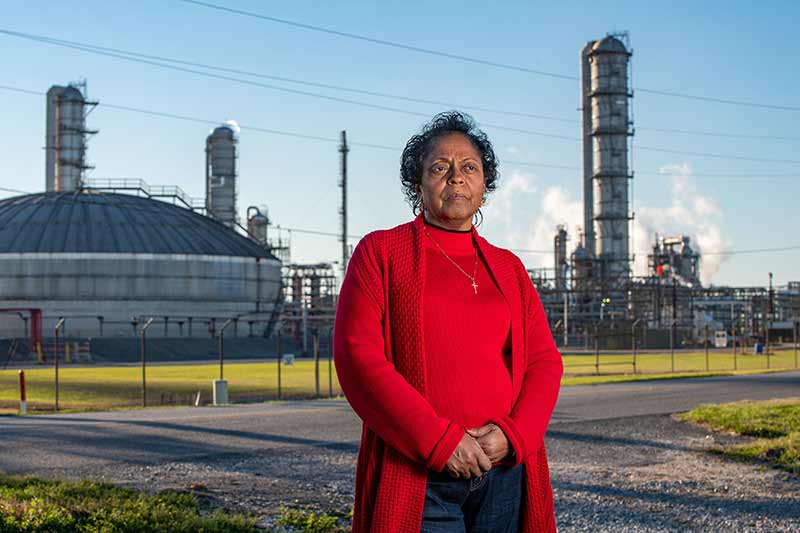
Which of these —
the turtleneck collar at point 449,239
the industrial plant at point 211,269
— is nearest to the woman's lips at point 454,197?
the turtleneck collar at point 449,239

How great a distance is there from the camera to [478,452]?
12.0ft

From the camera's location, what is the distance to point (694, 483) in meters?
10.1

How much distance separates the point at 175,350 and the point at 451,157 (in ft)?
195

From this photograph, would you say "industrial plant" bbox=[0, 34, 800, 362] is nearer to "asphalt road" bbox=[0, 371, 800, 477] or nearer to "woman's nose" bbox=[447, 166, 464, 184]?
"asphalt road" bbox=[0, 371, 800, 477]

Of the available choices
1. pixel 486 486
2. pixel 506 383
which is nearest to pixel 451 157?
pixel 506 383

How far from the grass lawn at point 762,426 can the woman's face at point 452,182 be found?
793cm

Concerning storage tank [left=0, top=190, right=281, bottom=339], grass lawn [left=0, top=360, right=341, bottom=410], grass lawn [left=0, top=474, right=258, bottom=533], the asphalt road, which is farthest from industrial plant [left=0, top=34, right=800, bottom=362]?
grass lawn [left=0, top=474, right=258, bottom=533]

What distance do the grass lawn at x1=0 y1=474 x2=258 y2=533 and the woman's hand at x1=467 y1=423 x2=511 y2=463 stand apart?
3.88m


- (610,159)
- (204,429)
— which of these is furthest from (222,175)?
(204,429)

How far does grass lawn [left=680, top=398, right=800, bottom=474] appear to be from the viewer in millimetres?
11898

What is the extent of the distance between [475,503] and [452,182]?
132 cm

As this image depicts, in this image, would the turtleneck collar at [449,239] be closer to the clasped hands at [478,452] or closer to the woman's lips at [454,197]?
the woman's lips at [454,197]

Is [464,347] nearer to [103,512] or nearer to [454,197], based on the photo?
[454,197]

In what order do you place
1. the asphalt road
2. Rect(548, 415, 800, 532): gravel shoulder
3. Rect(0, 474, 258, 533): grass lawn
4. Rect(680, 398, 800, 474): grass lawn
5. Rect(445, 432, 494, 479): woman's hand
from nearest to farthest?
Rect(445, 432, 494, 479): woman's hand < Rect(0, 474, 258, 533): grass lawn < Rect(548, 415, 800, 532): gravel shoulder < Rect(680, 398, 800, 474): grass lawn < the asphalt road
